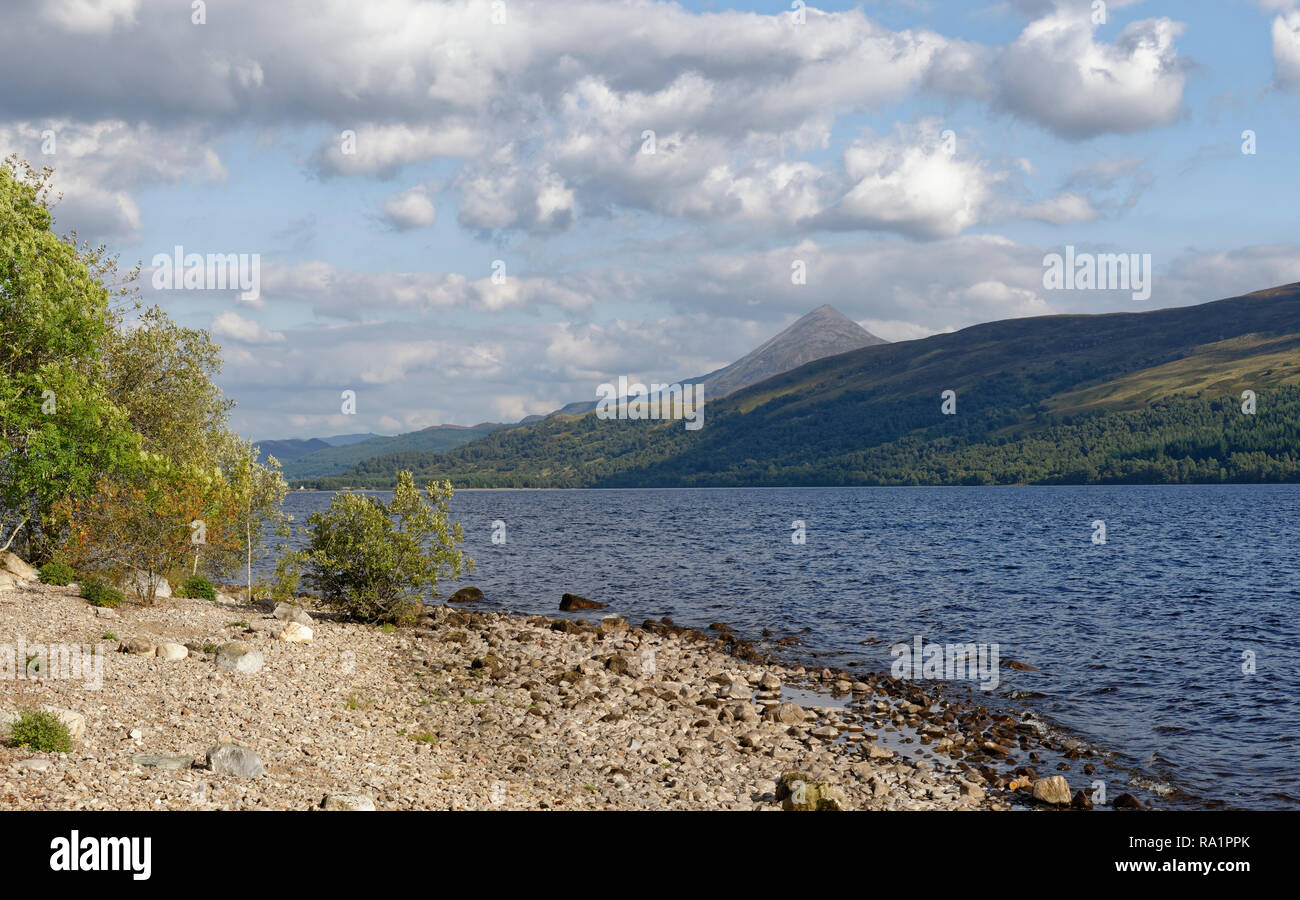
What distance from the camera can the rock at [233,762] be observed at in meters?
15.8

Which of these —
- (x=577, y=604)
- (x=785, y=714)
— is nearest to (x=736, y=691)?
(x=785, y=714)

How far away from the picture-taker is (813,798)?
61.6ft

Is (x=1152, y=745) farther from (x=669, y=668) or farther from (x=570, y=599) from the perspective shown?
(x=570, y=599)

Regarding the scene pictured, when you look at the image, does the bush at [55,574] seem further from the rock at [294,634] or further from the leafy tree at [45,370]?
the rock at [294,634]

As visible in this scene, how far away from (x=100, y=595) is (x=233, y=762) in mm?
19255

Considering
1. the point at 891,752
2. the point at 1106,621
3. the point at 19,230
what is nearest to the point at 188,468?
the point at 19,230

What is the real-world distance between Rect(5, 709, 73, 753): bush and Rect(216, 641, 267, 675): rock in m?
9.16

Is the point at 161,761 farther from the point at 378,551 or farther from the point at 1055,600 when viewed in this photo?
the point at 1055,600

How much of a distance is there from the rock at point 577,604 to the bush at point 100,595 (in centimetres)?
2600

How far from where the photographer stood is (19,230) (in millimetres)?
31734

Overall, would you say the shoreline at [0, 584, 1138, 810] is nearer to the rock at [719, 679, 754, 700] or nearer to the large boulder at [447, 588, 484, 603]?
the rock at [719, 679, 754, 700]

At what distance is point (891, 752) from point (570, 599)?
31.3 m

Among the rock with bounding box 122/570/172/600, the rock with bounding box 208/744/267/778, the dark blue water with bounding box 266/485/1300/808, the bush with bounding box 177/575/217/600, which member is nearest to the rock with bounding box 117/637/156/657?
the rock with bounding box 122/570/172/600

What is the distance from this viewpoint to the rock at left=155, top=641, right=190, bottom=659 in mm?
24691
